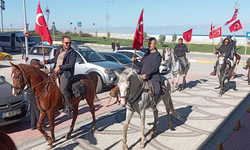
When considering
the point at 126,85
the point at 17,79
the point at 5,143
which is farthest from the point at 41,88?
the point at 5,143

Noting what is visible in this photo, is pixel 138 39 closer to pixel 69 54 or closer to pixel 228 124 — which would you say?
pixel 69 54

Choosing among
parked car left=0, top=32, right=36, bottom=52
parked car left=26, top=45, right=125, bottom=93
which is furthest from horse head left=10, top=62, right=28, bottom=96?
parked car left=0, top=32, right=36, bottom=52

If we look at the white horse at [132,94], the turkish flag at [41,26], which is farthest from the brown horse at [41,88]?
the white horse at [132,94]

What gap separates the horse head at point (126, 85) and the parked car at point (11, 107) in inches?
143

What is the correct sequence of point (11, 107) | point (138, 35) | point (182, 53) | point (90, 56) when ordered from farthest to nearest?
point (182, 53) → point (90, 56) → point (11, 107) → point (138, 35)

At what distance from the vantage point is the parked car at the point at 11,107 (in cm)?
627

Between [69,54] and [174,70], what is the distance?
754 cm

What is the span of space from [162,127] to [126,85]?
3030mm

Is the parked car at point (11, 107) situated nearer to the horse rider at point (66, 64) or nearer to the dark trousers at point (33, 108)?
the dark trousers at point (33, 108)

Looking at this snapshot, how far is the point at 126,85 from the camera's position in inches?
187

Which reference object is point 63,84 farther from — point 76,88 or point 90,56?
point 90,56

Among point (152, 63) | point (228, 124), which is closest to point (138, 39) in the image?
point (152, 63)

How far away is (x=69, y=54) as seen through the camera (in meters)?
5.64

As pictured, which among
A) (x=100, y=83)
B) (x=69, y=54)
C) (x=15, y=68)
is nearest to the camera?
(x=15, y=68)
